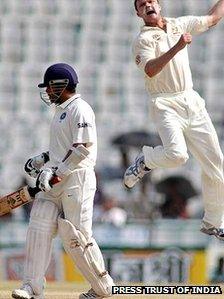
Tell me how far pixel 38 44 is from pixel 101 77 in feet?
3.33

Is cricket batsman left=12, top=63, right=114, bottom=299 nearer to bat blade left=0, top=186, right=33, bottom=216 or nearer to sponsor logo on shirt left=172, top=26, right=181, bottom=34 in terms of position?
bat blade left=0, top=186, right=33, bottom=216

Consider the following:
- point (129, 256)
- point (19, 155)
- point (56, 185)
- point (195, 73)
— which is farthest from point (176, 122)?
point (195, 73)

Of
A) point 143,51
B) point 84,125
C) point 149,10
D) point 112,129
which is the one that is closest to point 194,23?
point 149,10

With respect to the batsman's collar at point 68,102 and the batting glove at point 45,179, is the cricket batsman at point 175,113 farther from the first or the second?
the batting glove at point 45,179

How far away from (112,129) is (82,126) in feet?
27.7

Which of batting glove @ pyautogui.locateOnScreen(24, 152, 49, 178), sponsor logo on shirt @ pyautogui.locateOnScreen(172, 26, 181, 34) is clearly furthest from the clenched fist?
batting glove @ pyautogui.locateOnScreen(24, 152, 49, 178)

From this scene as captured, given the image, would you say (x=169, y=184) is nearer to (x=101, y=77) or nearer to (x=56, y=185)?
(x=101, y=77)

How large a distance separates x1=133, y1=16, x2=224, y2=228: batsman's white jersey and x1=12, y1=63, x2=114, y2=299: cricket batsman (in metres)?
0.65

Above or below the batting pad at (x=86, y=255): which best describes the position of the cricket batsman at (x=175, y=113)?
above

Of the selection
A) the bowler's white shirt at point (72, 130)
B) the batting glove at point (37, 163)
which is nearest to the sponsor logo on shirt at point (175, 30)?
the bowler's white shirt at point (72, 130)

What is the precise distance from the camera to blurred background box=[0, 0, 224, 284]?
520 inches

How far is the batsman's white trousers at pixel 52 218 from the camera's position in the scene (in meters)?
7.50

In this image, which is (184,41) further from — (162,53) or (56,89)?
(56,89)

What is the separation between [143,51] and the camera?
806 centimetres
